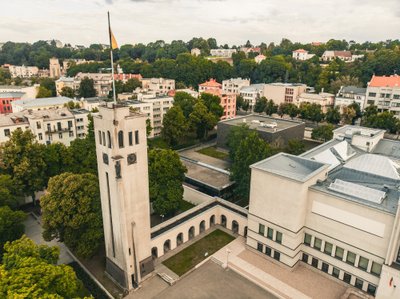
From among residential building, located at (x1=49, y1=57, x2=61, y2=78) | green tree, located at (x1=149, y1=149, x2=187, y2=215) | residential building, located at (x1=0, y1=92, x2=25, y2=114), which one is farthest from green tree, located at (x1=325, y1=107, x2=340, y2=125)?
residential building, located at (x1=49, y1=57, x2=61, y2=78)

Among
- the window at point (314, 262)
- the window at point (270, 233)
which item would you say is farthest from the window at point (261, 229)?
the window at point (314, 262)

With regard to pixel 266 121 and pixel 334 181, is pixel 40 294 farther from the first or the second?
pixel 266 121

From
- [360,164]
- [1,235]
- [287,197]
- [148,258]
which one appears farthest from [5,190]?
[360,164]

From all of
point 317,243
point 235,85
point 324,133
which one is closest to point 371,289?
point 317,243

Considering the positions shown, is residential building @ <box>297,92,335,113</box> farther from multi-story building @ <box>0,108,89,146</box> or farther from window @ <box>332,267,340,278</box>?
window @ <box>332,267,340,278</box>

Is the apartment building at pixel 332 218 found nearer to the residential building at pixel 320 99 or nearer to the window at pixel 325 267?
the window at pixel 325 267

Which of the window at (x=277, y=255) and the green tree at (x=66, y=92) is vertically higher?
the green tree at (x=66, y=92)
